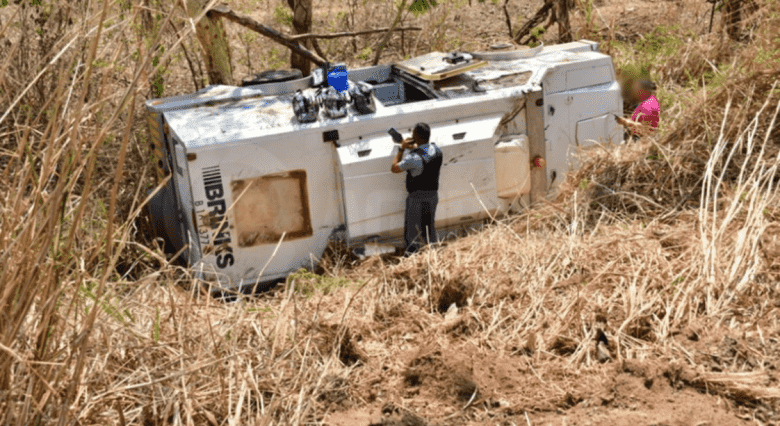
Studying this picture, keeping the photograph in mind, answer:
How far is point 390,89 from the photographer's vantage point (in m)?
8.00

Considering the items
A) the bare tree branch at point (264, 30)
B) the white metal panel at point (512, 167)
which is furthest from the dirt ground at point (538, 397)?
the bare tree branch at point (264, 30)

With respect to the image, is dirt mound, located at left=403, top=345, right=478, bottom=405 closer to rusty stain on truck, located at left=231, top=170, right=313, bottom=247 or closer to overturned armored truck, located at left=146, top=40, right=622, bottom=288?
overturned armored truck, located at left=146, top=40, right=622, bottom=288

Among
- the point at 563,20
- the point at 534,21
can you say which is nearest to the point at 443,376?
the point at 563,20

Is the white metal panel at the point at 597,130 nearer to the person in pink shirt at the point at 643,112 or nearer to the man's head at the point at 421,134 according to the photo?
the person in pink shirt at the point at 643,112

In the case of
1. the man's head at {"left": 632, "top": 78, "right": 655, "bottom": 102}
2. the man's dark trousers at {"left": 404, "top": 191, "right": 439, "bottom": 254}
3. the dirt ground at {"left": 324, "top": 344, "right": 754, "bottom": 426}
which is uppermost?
the man's head at {"left": 632, "top": 78, "right": 655, "bottom": 102}

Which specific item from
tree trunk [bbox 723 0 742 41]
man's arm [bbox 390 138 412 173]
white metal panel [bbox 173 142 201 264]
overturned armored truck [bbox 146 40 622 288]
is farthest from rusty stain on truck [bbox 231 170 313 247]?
tree trunk [bbox 723 0 742 41]

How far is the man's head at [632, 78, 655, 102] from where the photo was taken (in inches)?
340

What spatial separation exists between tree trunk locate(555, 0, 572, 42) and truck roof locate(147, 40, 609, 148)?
3285mm

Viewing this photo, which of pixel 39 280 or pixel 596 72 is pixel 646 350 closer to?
pixel 39 280

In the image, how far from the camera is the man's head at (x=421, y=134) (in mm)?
6578

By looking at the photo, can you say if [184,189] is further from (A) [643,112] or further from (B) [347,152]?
(A) [643,112]

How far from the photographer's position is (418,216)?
22.4 ft

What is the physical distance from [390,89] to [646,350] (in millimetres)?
4795

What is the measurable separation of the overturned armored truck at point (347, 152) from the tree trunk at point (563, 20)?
11.8 feet
